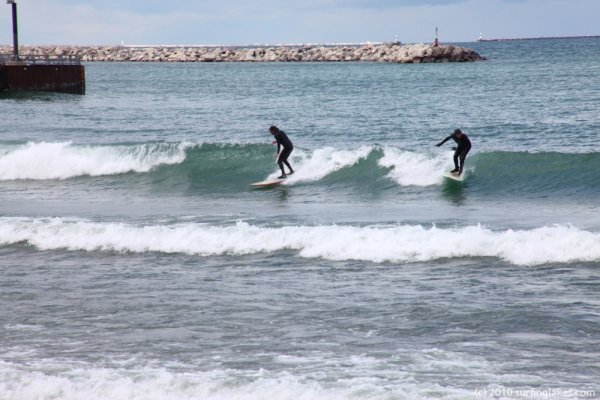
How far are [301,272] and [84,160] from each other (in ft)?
54.6

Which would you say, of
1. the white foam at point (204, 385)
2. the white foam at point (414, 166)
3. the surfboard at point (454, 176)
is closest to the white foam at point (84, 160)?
the white foam at point (414, 166)

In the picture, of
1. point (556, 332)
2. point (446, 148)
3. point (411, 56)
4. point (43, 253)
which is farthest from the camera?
point (411, 56)

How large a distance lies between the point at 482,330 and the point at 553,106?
36.0 meters

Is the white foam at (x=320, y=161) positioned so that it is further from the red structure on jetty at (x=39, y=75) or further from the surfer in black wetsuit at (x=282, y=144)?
the red structure on jetty at (x=39, y=75)

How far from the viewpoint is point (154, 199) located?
23.3m

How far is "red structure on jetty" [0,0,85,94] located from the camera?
61.0 m

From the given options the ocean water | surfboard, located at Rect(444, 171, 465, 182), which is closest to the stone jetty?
the ocean water

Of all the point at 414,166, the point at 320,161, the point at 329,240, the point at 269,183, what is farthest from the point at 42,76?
the point at 329,240

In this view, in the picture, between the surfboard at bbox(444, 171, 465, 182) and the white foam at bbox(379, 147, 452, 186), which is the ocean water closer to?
the white foam at bbox(379, 147, 452, 186)

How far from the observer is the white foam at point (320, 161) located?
1004 inches

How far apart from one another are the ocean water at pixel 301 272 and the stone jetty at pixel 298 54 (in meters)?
88.8

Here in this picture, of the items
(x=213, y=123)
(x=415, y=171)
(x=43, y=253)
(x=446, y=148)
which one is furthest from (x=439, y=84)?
(x=43, y=253)

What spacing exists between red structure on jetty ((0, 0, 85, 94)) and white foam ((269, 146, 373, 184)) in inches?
1519

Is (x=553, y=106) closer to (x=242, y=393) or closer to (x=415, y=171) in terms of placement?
(x=415, y=171)
